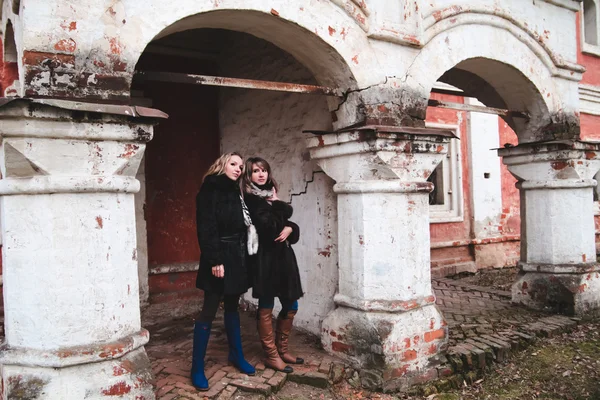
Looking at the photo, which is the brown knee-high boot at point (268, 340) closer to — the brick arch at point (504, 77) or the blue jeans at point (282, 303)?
the blue jeans at point (282, 303)

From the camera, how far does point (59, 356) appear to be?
276cm

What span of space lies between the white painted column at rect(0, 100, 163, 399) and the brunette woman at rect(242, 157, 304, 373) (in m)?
1.04

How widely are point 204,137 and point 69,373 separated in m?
3.83

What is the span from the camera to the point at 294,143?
5.05 meters

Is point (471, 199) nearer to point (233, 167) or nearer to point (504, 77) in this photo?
point (504, 77)

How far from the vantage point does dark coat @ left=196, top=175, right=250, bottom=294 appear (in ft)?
11.1

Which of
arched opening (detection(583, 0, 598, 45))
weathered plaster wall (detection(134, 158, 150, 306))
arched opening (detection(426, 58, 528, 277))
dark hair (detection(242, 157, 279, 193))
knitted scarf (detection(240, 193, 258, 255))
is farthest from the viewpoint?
arched opening (detection(583, 0, 598, 45))

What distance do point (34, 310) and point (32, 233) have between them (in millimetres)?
453

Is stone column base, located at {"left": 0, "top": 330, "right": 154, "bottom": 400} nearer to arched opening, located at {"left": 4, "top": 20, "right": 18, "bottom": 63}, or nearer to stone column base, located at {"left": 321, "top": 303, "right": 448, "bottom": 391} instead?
stone column base, located at {"left": 321, "top": 303, "right": 448, "bottom": 391}

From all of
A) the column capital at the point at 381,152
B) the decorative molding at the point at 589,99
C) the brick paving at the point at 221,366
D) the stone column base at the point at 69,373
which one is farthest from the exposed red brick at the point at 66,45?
the decorative molding at the point at 589,99

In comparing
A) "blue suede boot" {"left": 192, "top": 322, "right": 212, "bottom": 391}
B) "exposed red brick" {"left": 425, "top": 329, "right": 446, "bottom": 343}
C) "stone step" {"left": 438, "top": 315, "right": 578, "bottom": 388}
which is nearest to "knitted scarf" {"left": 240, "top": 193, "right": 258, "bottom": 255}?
"blue suede boot" {"left": 192, "top": 322, "right": 212, "bottom": 391}

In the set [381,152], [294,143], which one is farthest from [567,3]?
[294,143]

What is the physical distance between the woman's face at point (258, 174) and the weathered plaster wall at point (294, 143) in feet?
3.38

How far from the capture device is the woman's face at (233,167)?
138 inches
